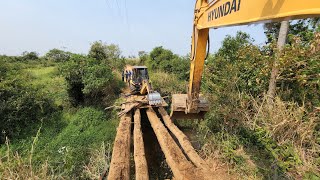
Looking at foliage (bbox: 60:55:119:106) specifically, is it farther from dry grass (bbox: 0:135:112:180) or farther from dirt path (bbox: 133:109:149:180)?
dirt path (bbox: 133:109:149:180)

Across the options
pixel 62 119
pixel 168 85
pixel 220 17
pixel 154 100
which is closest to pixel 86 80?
pixel 62 119

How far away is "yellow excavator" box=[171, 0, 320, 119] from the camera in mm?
1582

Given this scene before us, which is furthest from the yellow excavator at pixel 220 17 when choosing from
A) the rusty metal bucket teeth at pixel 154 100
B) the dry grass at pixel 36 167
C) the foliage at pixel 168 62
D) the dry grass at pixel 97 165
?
the foliage at pixel 168 62

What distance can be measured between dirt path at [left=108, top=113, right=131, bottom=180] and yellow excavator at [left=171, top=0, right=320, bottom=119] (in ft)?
4.78

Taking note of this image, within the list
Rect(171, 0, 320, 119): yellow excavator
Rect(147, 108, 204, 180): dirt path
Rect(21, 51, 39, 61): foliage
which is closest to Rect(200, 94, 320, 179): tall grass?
Rect(171, 0, 320, 119): yellow excavator

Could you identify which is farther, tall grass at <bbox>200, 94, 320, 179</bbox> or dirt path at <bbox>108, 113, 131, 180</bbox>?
tall grass at <bbox>200, 94, 320, 179</bbox>

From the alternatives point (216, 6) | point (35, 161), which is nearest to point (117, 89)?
point (35, 161)

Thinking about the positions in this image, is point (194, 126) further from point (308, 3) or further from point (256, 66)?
point (308, 3)

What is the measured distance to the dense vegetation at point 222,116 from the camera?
532 centimetres

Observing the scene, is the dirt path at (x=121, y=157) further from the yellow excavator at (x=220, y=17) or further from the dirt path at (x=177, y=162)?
the yellow excavator at (x=220, y=17)

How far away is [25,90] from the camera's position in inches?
410

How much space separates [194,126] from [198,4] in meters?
5.48

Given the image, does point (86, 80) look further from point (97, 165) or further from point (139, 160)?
point (139, 160)

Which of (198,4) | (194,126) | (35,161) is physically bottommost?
(35,161)
